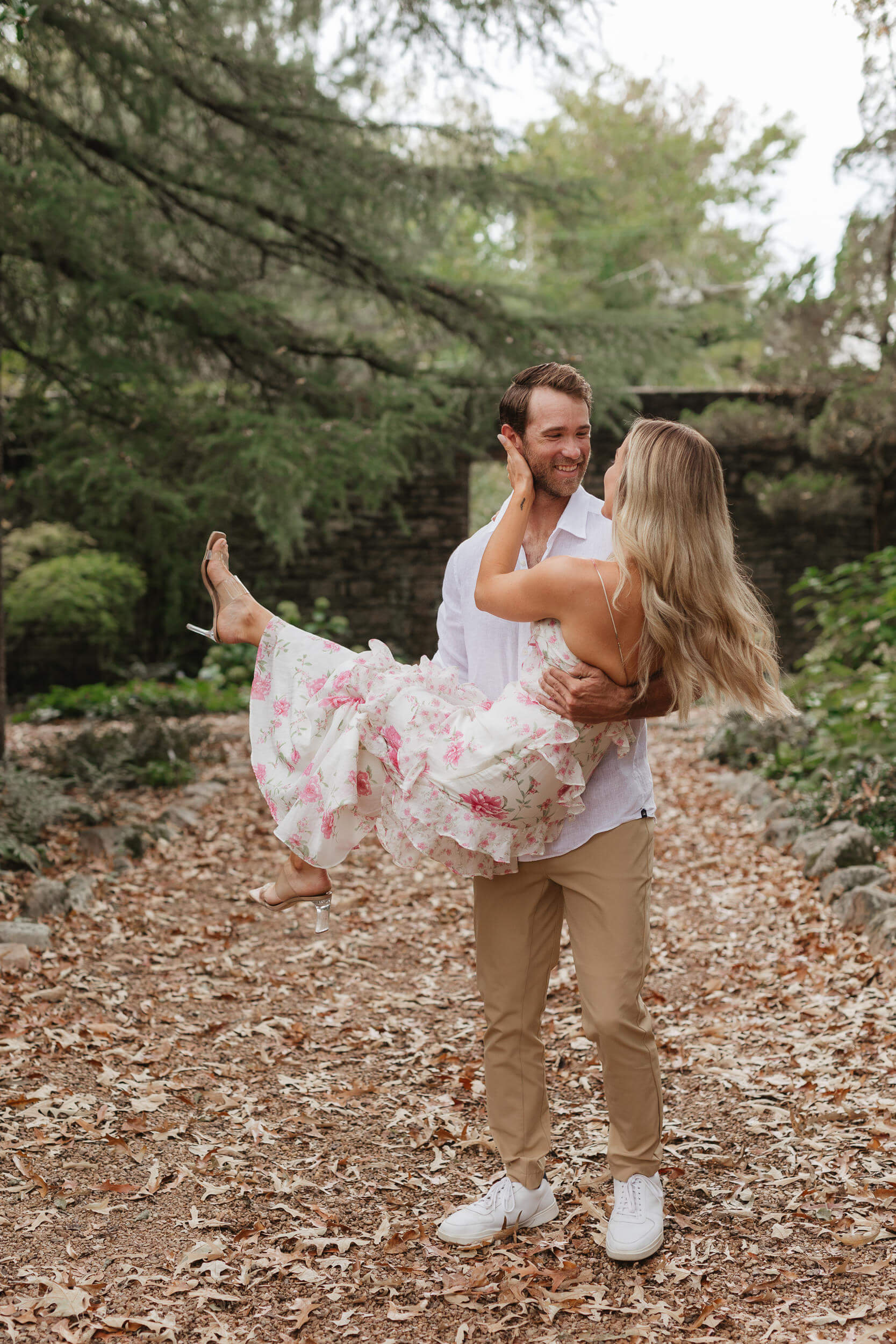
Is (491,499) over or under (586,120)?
under

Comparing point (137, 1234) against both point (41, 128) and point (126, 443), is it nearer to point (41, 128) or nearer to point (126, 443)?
point (126, 443)

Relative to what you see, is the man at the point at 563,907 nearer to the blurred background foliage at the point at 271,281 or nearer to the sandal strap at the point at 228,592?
the sandal strap at the point at 228,592

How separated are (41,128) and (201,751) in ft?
14.2

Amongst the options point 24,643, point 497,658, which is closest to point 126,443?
point 497,658

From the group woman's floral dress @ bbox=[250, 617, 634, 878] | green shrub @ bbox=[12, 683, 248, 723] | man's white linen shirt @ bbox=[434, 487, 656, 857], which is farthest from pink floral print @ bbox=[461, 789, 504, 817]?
green shrub @ bbox=[12, 683, 248, 723]

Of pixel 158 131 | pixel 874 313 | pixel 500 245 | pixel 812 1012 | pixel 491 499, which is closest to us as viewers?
pixel 812 1012

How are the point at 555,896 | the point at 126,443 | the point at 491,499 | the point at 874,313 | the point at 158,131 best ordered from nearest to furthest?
1. the point at 555,896
2. the point at 126,443
3. the point at 158,131
4. the point at 874,313
5. the point at 491,499

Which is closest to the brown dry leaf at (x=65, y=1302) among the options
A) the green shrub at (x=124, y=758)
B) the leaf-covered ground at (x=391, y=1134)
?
the leaf-covered ground at (x=391, y=1134)

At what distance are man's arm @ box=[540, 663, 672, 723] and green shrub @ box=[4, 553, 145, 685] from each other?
9411 millimetres

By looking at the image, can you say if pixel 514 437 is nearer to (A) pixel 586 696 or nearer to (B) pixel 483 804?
(A) pixel 586 696

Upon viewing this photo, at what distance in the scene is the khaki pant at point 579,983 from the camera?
7.75 ft

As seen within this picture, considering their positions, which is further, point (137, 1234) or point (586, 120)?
point (586, 120)

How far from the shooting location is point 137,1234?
8.46 ft

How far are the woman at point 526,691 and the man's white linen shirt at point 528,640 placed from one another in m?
0.05
